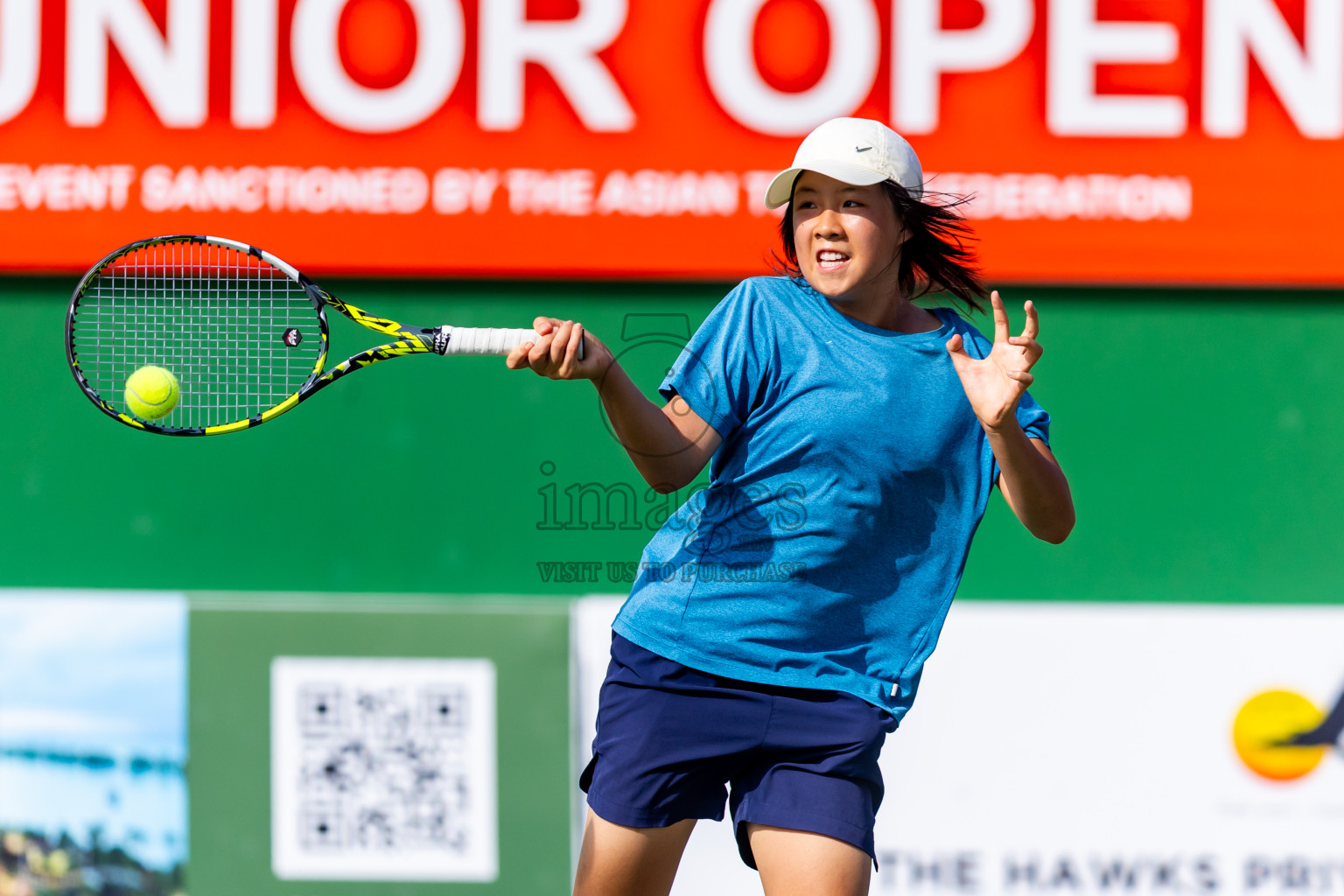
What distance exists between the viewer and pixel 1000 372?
6.89ft

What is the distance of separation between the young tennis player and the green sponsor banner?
130 centimetres

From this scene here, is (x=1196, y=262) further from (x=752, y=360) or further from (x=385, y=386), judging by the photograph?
(x=385, y=386)

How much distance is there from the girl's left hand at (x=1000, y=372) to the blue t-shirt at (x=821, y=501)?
8cm

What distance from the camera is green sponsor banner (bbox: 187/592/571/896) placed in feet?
11.6

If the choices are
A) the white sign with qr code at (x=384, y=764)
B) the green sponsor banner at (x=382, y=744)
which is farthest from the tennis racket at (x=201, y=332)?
the white sign with qr code at (x=384, y=764)

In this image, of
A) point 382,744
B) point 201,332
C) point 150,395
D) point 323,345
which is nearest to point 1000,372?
point 323,345

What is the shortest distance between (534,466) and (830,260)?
1757 mm

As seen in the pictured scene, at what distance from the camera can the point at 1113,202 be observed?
12.0 feet

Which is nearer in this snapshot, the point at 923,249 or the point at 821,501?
the point at 821,501

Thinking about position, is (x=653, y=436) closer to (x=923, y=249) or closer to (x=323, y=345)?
(x=923, y=249)

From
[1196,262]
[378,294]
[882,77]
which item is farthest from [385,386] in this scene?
[1196,262]

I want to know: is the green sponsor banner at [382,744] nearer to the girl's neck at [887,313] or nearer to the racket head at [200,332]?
the racket head at [200,332]

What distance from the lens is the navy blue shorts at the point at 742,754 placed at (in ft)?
7.14

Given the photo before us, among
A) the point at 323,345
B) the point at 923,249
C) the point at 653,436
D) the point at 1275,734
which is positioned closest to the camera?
the point at 653,436
